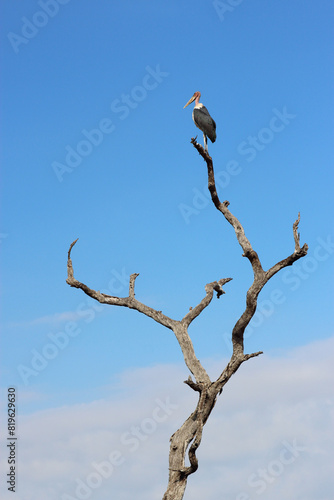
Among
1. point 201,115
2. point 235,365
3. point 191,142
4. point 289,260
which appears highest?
point 201,115

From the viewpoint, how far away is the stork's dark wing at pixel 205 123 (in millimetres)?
14156

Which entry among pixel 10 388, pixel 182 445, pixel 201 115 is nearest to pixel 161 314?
pixel 182 445

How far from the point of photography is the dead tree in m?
11.3

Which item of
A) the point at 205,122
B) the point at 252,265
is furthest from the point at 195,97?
the point at 252,265

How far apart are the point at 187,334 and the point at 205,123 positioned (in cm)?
519

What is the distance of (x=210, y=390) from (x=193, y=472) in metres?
1.58

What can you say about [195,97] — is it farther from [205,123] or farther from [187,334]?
[187,334]

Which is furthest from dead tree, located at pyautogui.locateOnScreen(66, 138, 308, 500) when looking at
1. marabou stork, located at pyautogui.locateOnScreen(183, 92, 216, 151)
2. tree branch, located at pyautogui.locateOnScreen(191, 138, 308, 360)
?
marabou stork, located at pyautogui.locateOnScreen(183, 92, 216, 151)

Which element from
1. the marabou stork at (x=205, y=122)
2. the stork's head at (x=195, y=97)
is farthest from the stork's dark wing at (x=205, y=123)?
the stork's head at (x=195, y=97)

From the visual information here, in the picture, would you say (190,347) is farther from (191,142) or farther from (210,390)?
(191,142)

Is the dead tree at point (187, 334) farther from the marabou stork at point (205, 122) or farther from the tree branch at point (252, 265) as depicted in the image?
the marabou stork at point (205, 122)

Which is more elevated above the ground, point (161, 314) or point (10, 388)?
point (161, 314)

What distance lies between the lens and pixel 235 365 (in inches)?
462

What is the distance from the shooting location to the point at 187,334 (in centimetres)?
1236
